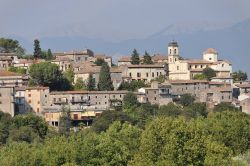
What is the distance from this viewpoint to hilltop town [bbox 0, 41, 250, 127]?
232ft

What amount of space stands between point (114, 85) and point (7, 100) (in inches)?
411

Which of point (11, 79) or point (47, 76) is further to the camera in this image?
point (11, 79)

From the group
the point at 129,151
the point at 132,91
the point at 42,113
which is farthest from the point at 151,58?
the point at 129,151

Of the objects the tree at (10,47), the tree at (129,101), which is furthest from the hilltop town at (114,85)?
the tree at (10,47)

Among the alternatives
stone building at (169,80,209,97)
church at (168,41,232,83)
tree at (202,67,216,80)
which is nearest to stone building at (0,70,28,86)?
stone building at (169,80,209,97)

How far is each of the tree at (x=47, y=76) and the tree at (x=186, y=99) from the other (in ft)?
30.4

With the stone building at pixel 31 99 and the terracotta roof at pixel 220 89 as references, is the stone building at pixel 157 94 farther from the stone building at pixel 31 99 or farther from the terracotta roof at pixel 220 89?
the stone building at pixel 31 99

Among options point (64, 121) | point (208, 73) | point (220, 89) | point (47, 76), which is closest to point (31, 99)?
point (47, 76)

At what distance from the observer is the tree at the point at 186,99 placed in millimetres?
73856

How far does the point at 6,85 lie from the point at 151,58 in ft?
63.4

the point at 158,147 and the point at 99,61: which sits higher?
the point at 99,61

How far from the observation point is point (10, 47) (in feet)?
304

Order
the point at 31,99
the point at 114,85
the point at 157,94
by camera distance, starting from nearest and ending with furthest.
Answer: the point at 31,99
the point at 157,94
the point at 114,85

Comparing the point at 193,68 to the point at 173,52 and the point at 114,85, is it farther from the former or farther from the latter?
the point at 114,85
